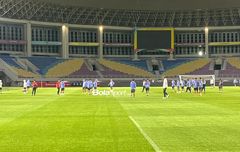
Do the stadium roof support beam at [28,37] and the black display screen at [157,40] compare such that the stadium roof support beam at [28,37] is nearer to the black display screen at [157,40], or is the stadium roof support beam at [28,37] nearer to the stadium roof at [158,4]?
the stadium roof at [158,4]

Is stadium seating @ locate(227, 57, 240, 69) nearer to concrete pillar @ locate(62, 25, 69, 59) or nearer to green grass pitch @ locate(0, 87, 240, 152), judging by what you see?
concrete pillar @ locate(62, 25, 69, 59)

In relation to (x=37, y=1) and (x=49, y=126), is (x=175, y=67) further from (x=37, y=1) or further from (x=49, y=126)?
(x=49, y=126)

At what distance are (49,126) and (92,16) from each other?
9735 cm

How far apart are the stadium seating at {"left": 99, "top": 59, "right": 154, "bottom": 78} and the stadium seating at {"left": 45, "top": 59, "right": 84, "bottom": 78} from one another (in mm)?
5984

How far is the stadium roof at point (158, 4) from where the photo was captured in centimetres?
10888

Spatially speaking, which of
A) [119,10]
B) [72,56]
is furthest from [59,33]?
[119,10]

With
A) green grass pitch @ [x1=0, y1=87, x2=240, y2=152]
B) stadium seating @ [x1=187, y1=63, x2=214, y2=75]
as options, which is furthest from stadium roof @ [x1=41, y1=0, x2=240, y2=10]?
green grass pitch @ [x1=0, y1=87, x2=240, y2=152]

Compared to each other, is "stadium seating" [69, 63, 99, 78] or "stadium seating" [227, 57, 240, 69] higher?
"stadium seating" [227, 57, 240, 69]

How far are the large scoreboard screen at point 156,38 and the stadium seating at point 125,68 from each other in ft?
23.9

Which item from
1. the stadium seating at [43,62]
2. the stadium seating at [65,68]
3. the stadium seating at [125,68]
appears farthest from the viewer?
the stadium seating at [125,68]

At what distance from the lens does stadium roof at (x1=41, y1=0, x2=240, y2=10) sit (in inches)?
4286

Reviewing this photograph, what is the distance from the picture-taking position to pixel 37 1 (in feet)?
339

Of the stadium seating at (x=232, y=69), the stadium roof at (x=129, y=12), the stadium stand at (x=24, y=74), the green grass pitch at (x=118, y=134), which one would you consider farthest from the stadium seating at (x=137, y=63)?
the green grass pitch at (x=118, y=134)

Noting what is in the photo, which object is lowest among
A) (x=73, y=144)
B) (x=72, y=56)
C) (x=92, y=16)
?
(x=73, y=144)
